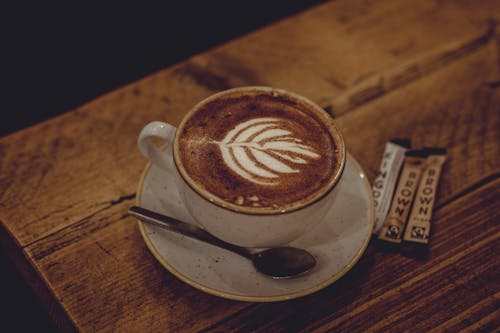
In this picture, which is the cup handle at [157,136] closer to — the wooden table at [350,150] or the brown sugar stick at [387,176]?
the wooden table at [350,150]

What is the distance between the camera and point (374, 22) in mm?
1336

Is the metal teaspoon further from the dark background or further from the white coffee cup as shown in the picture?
the dark background

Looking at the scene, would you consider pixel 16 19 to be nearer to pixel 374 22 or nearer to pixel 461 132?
pixel 374 22

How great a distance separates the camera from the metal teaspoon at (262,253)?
2.69 feet

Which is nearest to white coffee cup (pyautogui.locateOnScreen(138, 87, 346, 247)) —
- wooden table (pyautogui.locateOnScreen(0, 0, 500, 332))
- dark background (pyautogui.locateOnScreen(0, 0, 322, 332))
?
wooden table (pyautogui.locateOnScreen(0, 0, 500, 332))

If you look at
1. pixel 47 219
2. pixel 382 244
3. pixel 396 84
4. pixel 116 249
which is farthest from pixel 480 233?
pixel 47 219

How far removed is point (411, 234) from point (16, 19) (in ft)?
7.48

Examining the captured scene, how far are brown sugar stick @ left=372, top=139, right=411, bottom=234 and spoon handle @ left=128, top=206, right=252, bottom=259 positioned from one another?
28 cm

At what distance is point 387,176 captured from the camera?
40.1 inches

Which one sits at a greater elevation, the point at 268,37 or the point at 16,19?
the point at 16,19

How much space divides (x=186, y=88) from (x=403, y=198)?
553 millimetres

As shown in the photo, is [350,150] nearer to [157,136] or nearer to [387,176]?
[387,176]

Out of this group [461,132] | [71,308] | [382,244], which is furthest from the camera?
[461,132]

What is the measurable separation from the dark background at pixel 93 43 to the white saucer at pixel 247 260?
1461 mm
